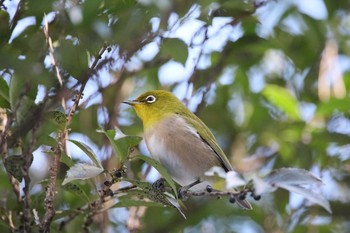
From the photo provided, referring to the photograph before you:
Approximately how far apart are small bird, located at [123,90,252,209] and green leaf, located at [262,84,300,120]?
0.74 meters

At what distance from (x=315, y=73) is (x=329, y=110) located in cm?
81

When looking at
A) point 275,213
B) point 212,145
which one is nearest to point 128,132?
point 212,145

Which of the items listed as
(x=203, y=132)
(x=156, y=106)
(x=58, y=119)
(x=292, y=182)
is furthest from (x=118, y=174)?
(x=156, y=106)

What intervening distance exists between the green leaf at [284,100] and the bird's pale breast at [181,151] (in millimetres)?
821

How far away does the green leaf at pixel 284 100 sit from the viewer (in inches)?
196

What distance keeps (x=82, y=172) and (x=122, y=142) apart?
303 millimetres

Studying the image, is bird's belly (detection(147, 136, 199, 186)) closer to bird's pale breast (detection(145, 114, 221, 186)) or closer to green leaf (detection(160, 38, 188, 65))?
bird's pale breast (detection(145, 114, 221, 186))

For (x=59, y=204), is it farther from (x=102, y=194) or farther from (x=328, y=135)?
(x=328, y=135)

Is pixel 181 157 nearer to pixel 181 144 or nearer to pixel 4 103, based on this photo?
pixel 181 144

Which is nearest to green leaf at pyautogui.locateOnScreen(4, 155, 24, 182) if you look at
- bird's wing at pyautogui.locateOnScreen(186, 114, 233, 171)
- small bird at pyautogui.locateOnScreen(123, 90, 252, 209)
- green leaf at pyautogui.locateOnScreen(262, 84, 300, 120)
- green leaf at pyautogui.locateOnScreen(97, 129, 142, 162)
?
green leaf at pyautogui.locateOnScreen(97, 129, 142, 162)

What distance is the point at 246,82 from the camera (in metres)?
5.26

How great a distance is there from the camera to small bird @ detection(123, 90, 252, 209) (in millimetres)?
4305

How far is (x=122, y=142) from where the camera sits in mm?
2877

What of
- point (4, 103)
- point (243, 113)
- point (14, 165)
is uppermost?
point (4, 103)
